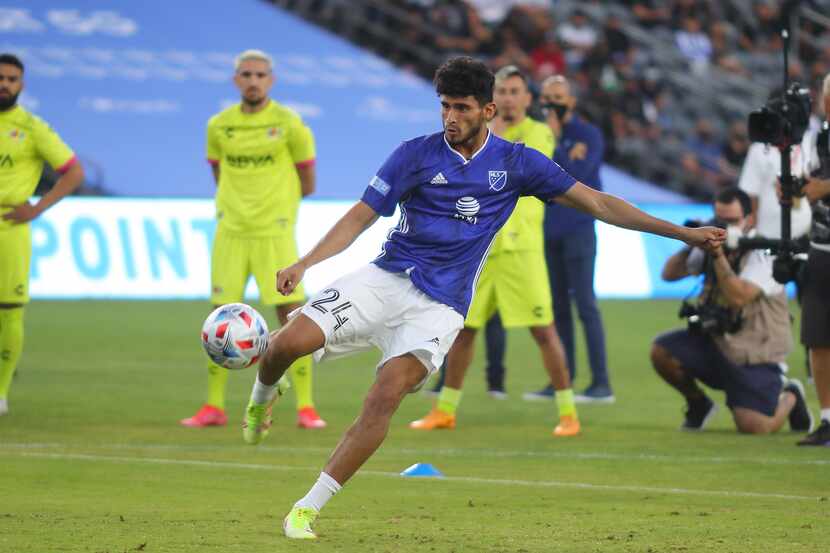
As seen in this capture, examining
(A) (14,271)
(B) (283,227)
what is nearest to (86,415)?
(A) (14,271)

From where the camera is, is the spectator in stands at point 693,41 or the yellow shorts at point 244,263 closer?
the yellow shorts at point 244,263

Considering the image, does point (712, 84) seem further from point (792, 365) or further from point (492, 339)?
point (492, 339)

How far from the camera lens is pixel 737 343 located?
11.5m

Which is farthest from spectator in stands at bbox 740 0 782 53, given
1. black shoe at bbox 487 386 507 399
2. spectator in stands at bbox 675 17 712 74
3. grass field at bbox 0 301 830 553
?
black shoe at bbox 487 386 507 399

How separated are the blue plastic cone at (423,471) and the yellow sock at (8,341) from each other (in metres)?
3.96

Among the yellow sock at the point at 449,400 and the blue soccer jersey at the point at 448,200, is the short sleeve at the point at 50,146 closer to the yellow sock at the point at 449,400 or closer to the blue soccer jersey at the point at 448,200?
the yellow sock at the point at 449,400

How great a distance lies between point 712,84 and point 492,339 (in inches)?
679

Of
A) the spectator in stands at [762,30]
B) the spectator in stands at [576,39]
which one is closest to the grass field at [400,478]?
the spectator in stands at [576,39]

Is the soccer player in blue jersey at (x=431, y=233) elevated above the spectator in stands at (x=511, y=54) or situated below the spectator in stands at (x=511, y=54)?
below

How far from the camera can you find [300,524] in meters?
6.96

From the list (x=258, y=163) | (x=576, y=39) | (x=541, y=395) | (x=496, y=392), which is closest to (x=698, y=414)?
(x=541, y=395)

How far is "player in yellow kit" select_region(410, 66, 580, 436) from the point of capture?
1128cm

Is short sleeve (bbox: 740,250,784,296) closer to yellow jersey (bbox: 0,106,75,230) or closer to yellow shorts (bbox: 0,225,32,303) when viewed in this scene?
yellow jersey (bbox: 0,106,75,230)

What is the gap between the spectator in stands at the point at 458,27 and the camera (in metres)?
28.8
